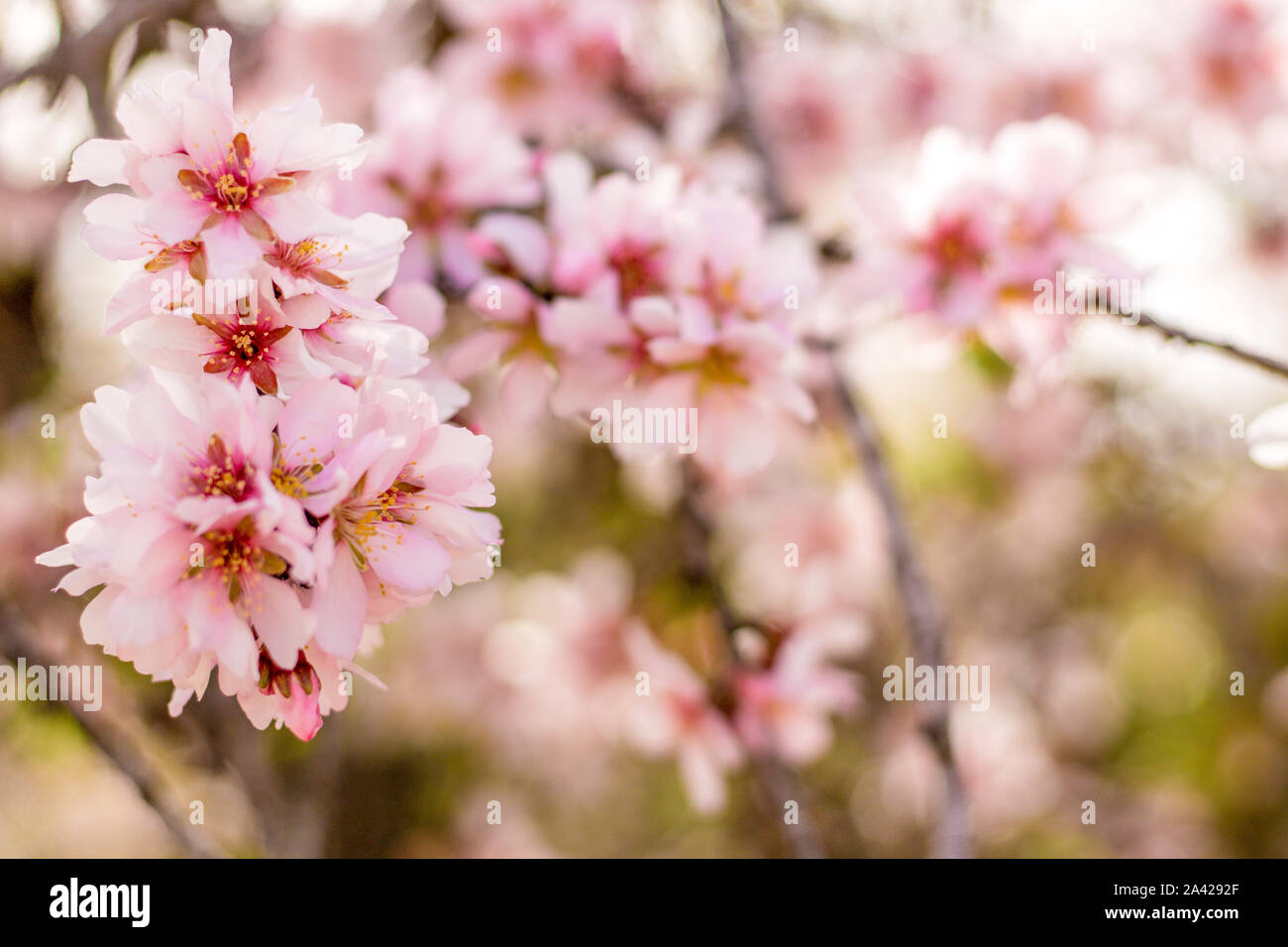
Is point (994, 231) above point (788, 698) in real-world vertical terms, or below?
above

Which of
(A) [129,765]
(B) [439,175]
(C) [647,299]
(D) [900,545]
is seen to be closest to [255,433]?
(C) [647,299]

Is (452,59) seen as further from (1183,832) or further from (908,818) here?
(1183,832)

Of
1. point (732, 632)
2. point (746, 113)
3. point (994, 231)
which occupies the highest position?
point (746, 113)

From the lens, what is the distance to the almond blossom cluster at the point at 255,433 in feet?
1.76

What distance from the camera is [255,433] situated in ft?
1.78

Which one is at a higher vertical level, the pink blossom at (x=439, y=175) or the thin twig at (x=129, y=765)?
the pink blossom at (x=439, y=175)

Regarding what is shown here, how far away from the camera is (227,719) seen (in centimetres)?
135

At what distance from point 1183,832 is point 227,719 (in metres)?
2.69
